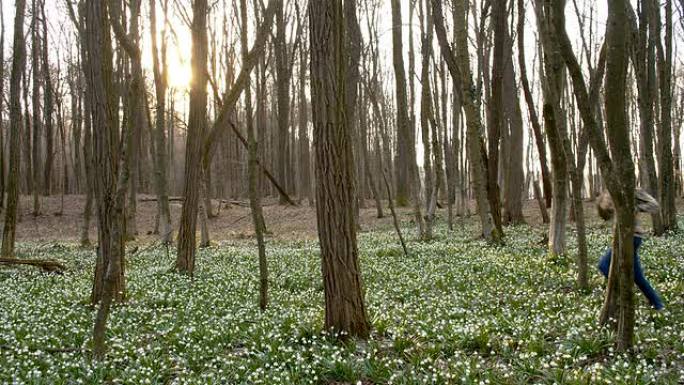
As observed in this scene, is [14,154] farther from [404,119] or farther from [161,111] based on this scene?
[404,119]

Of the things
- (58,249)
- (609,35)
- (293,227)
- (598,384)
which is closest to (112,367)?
(598,384)

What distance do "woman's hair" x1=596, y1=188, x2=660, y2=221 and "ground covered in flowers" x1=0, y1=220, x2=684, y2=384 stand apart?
1.30 metres

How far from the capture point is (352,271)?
599 cm

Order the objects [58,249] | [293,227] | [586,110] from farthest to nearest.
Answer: [293,227], [58,249], [586,110]

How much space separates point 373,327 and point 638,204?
3577 mm

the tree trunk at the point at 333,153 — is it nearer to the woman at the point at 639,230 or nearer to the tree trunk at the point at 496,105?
the woman at the point at 639,230

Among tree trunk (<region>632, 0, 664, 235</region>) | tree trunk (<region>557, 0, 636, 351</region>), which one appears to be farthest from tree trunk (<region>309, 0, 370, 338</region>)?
tree trunk (<region>632, 0, 664, 235</region>)

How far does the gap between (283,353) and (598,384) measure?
3.03 metres

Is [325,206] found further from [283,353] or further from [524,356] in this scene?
[524,356]

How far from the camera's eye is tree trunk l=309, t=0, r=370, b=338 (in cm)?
580

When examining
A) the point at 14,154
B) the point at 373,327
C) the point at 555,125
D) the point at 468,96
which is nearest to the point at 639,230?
the point at 555,125

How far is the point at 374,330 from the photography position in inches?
253

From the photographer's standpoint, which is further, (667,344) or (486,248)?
(486,248)

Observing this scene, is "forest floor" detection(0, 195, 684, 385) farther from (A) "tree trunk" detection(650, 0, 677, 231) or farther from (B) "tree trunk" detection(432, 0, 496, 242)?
(A) "tree trunk" detection(650, 0, 677, 231)
